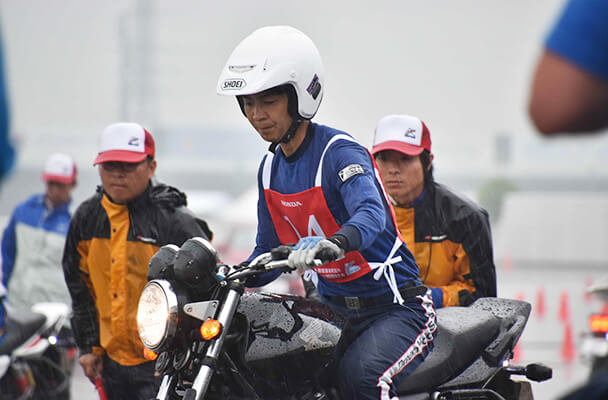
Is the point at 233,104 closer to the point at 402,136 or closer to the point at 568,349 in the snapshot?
the point at 568,349

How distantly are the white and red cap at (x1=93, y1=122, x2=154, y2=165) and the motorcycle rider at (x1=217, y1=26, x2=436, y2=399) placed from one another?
4.02 ft

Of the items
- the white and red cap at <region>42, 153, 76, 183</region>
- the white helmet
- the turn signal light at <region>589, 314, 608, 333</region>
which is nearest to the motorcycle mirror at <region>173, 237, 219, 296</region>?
the white helmet

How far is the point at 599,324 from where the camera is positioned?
508 centimetres

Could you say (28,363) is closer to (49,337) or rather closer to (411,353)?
(49,337)

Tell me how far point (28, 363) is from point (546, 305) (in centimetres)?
1116

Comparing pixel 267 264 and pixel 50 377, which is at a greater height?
pixel 267 264

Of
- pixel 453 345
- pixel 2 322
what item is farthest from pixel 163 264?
pixel 2 322

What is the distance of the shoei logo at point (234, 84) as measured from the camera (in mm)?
3441

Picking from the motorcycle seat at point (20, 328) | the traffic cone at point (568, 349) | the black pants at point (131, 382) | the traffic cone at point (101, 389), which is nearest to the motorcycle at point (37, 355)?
the motorcycle seat at point (20, 328)

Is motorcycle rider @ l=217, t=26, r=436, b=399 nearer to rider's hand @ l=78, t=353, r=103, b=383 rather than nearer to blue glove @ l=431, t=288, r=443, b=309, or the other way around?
blue glove @ l=431, t=288, r=443, b=309

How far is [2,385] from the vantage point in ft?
21.8

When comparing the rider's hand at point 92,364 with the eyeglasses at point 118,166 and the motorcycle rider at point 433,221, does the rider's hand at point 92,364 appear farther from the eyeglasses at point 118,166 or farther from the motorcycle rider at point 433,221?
the motorcycle rider at point 433,221

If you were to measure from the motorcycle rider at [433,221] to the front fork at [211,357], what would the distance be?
1962 mm

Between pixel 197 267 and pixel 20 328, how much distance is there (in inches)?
Result: 166
